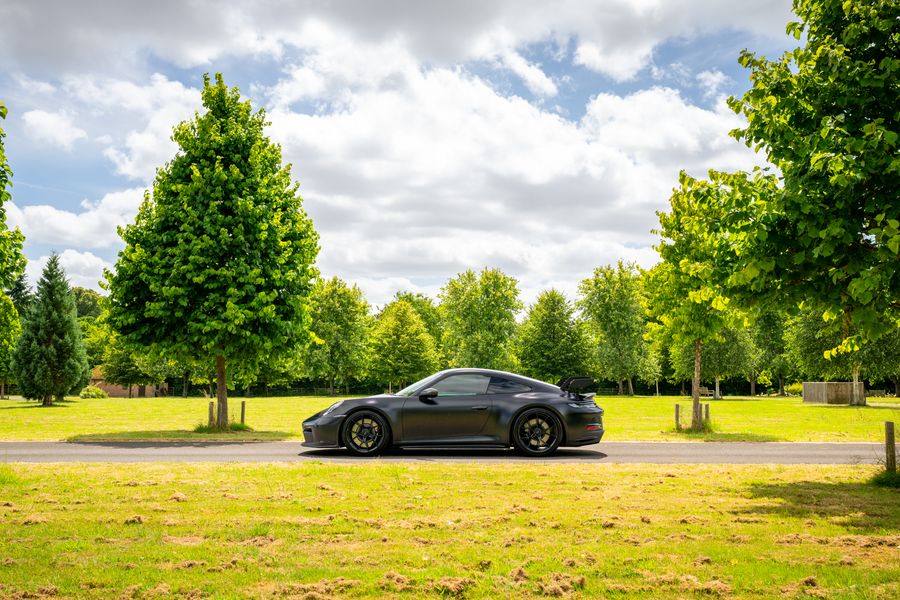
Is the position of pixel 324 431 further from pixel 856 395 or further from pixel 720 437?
pixel 856 395

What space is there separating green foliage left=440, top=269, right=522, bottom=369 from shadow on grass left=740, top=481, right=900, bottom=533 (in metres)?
62.8

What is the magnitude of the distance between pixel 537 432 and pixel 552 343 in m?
68.6

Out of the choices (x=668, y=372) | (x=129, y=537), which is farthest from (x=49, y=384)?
(x=668, y=372)

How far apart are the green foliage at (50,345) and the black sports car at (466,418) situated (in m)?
45.1

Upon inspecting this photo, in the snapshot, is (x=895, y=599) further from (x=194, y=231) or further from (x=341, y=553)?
(x=194, y=231)

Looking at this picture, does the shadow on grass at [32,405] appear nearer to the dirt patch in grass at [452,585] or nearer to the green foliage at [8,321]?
the green foliage at [8,321]

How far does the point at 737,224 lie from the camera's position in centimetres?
898

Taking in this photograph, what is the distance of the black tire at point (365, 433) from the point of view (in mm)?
12586

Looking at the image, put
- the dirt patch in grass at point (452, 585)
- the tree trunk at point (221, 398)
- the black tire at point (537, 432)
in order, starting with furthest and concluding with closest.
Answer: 1. the tree trunk at point (221, 398)
2. the black tire at point (537, 432)
3. the dirt patch in grass at point (452, 585)

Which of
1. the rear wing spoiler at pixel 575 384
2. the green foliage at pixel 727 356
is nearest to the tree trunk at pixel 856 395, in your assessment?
the green foliage at pixel 727 356

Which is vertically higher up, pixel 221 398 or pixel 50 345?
pixel 50 345

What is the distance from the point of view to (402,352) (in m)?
76.3

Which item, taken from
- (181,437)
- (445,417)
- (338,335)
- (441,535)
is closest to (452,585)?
(441,535)

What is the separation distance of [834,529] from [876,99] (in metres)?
5.24
